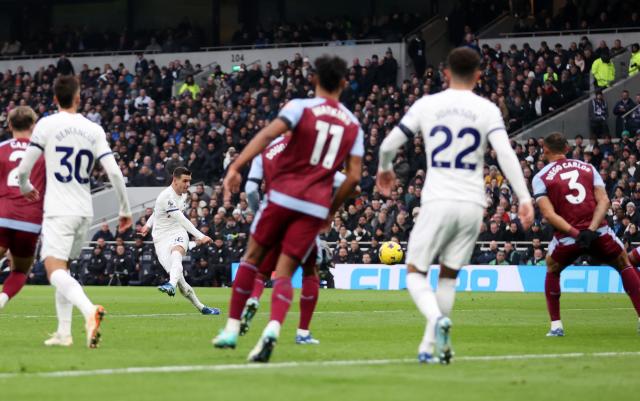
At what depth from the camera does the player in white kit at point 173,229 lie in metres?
20.0

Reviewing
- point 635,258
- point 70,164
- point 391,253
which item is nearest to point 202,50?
point 391,253

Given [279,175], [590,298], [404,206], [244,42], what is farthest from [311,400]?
[244,42]

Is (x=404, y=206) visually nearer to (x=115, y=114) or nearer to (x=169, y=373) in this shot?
(x=115, y=114)

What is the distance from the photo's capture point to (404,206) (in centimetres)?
3356

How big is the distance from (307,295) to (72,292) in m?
2.39

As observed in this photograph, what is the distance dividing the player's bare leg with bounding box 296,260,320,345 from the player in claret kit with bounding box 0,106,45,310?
2876 mm

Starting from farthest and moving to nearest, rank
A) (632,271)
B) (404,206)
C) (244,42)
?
(244,42), (404,206), (632,271)

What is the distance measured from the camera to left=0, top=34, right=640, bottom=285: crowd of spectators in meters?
32.4

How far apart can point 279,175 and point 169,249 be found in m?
10.2

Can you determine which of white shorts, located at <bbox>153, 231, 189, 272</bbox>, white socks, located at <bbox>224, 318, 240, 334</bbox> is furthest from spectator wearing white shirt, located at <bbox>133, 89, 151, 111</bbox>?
white socks, located at <bbox>224, 318, 240, 334</bbox>

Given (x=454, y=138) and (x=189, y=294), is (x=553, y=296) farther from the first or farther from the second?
(x=189, y=294)

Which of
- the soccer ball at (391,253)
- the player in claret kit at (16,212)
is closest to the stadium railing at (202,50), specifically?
the soccer ball at (391,253)

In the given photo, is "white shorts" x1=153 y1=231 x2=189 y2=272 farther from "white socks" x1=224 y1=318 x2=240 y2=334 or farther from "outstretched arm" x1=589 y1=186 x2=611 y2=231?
"white socks" x1=224 y1=318 x2=240 y2=334

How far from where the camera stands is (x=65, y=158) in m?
12.3
